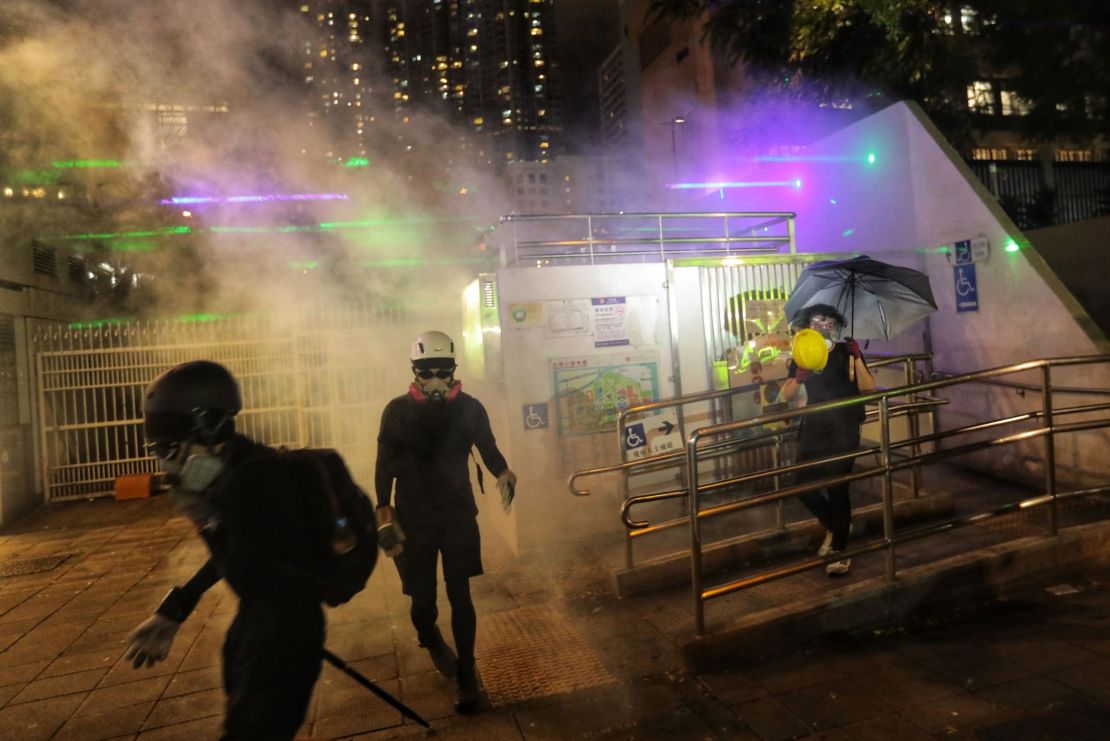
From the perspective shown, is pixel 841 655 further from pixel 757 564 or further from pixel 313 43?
pixel 313 43

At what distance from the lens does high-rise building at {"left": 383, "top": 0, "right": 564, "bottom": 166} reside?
45.6 ft

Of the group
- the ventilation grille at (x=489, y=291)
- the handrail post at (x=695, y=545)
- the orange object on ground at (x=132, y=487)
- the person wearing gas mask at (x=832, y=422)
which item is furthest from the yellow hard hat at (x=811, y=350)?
the orange object on ground at (x=132, y=487)

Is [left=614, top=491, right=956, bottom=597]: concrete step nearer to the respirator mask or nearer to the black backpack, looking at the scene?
the black backpack

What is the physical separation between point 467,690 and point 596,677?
71 centimetres

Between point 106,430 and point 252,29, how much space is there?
5.38 m

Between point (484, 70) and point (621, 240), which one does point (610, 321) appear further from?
point (484, 70)

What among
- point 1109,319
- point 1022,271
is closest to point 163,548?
point 1022,271

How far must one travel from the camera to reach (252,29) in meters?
8.19

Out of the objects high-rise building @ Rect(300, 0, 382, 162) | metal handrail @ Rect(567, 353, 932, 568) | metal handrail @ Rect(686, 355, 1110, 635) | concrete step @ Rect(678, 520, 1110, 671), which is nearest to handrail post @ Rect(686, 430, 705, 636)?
metal handrail @ Rect(686, 355, 1110, 635)

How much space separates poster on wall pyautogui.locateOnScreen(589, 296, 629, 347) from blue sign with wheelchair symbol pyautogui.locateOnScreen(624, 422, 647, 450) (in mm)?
797

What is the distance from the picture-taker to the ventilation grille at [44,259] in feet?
31.1

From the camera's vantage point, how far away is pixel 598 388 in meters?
6.29

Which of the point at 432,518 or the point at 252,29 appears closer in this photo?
the point at 432,518

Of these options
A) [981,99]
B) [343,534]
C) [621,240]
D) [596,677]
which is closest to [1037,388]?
[621,240]
